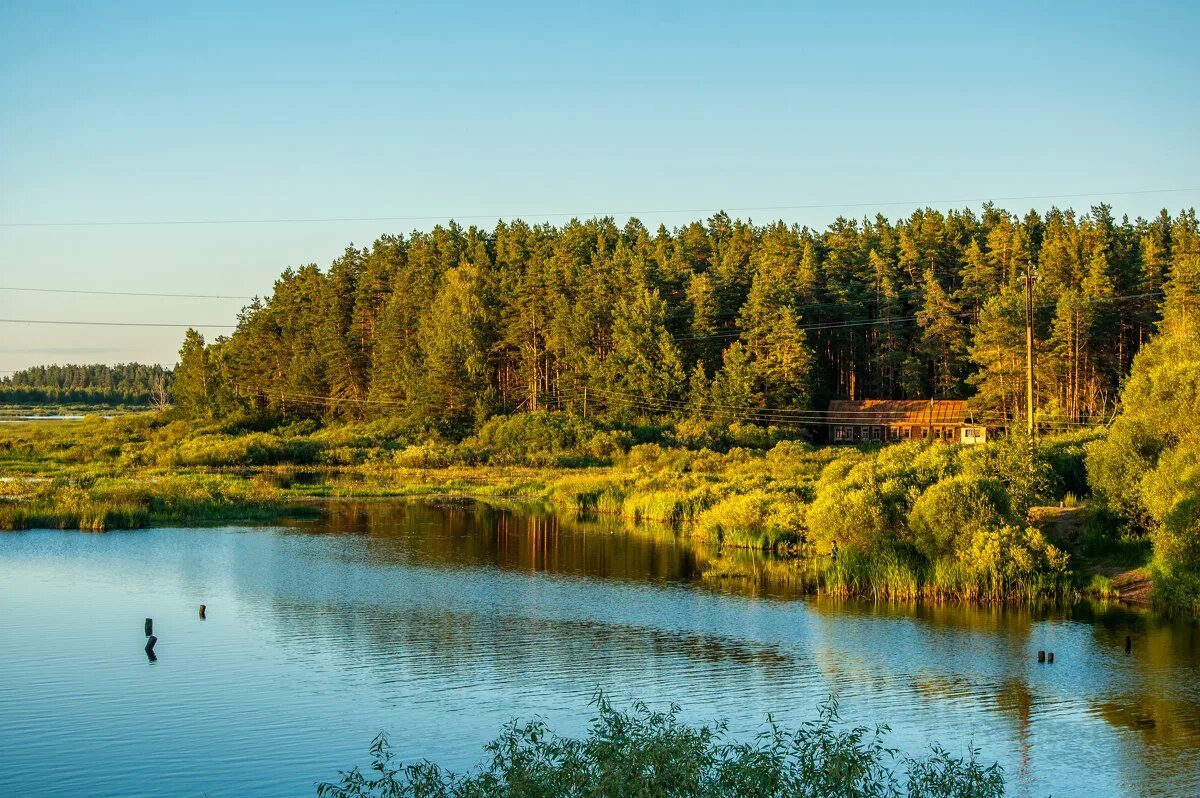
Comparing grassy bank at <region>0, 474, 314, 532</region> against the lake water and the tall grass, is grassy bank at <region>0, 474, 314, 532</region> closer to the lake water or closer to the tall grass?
the lake water

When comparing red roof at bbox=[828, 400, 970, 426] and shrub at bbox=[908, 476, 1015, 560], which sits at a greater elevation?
red roof at bbox=[828, 400, 970, 426]

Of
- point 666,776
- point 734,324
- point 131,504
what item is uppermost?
point 734,324

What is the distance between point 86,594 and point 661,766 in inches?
1106

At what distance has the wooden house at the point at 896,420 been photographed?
293 feet

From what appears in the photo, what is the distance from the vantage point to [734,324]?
103062 millimetres

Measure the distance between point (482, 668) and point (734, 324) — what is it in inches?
3027

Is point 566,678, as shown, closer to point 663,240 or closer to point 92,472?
point 92,472

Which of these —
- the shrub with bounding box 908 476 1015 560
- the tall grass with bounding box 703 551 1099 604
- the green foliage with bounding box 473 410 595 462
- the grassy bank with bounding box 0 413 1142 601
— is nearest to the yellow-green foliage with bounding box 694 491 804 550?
the grassy bank with bounding box 0 413 1142 601

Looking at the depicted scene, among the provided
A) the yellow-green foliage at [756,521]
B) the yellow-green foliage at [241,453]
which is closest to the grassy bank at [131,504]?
the yellow-green foliage at [241,453]

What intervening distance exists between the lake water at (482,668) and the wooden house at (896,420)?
4999cm

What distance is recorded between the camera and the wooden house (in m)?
89.2

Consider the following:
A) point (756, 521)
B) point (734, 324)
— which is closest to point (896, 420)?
point (734, 324)

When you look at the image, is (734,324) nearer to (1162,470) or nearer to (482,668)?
(1162,470)

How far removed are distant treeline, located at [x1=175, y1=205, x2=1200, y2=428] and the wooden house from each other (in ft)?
10.3
